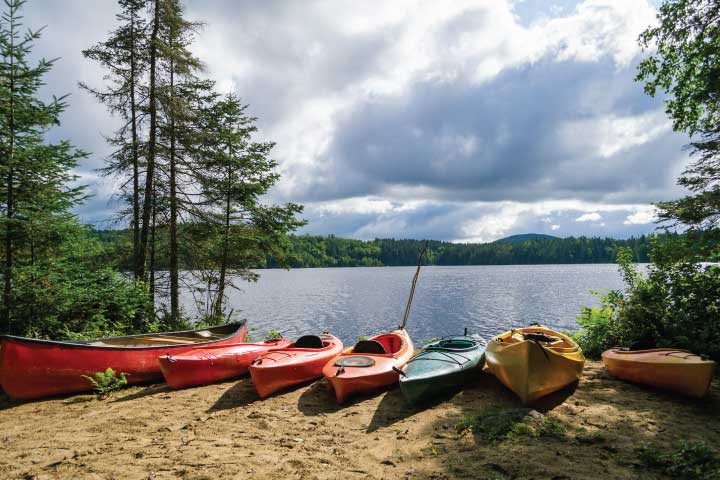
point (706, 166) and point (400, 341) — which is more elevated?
point (706, 166)

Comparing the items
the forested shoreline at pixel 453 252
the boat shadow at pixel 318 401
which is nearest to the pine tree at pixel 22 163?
the boat shadow at pixel 318 401

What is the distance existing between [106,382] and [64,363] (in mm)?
805

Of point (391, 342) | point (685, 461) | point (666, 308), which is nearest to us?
point (685, 461)

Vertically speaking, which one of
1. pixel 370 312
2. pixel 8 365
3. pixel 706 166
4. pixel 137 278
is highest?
pixel 706 166

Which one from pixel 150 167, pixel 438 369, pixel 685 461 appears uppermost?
pixel 150 167

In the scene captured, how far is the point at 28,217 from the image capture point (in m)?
8.52

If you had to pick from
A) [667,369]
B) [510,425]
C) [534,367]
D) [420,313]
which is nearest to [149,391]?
[510,425]

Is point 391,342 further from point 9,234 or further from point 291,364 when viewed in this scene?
point 9,234

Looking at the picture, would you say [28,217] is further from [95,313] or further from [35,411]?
[35,411]

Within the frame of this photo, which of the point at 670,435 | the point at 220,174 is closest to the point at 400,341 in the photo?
the point at 670,435

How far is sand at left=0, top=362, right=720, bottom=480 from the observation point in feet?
15.2

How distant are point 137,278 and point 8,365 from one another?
251 inches

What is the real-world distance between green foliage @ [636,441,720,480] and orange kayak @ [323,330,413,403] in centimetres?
361

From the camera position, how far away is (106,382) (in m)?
7.58
